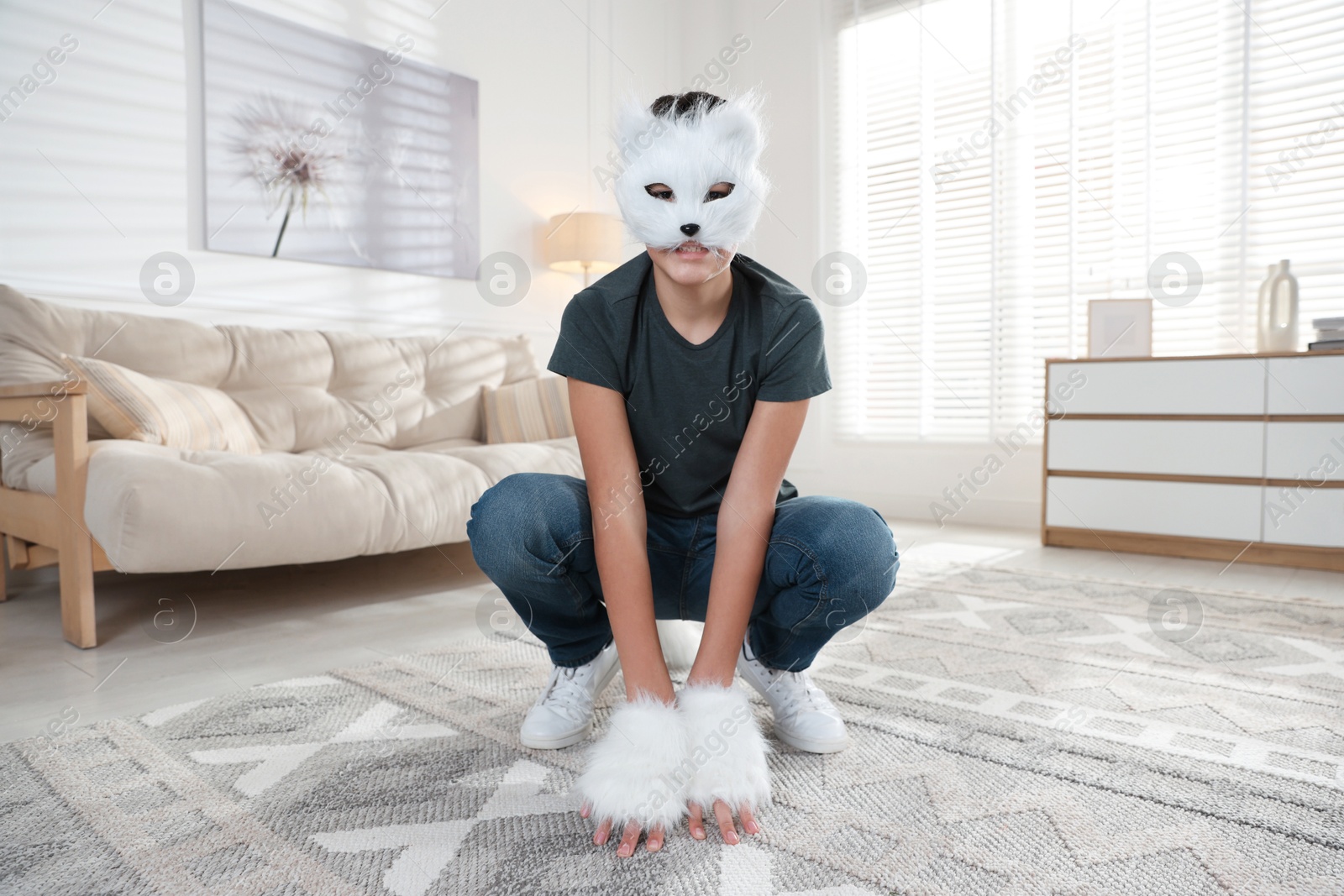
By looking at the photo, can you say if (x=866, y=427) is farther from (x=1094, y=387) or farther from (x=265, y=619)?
(x=265, y=619)

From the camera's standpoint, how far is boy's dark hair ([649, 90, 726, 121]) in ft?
3.19

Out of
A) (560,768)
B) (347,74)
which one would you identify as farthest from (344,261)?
(560,768)

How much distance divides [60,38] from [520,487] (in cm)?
253

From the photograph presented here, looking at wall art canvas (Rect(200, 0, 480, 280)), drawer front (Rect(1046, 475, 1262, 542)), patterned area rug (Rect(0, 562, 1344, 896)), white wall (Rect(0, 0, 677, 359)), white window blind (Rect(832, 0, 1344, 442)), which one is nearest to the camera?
patterned area rug (Rect(0, 562, 1344, 896))

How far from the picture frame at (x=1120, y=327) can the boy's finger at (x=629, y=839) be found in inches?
116

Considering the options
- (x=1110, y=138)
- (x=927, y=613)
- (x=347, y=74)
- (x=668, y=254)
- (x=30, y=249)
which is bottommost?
(x=927, y=613)

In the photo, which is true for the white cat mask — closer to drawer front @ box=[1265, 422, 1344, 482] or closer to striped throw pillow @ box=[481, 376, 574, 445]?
striped throw pillow @ box=[481, 376, 574, 445]

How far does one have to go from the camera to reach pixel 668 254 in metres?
1.00

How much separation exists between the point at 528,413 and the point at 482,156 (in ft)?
4.73

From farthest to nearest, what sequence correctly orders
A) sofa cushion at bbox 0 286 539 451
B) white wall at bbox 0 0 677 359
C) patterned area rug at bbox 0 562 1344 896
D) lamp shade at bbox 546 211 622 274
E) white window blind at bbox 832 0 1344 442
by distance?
1. lamp shade at bbox 546 211 622 274
2. white window blind at bbox 832 0 1344 442
3. white wall at bbox 0 0 677 359
4. sofa cushion at bbox 0 286 539 451
5. patterned area rug at bbox 0 562 1344 896

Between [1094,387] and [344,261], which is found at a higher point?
[344,261]

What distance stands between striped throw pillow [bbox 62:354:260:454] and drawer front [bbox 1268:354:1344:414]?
10.7 ft

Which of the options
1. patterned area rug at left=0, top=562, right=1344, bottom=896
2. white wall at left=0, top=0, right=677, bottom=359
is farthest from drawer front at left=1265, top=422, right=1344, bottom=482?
white wall at left=0, top=0, right=677, bottom=359

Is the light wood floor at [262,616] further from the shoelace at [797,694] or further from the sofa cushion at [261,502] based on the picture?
the shoelace at [797,694]
